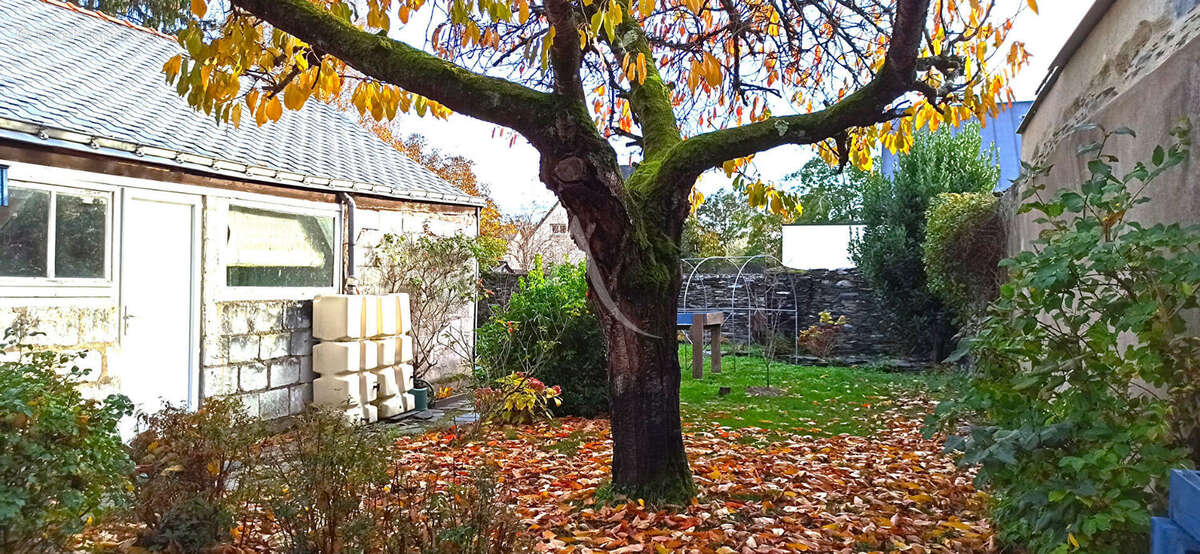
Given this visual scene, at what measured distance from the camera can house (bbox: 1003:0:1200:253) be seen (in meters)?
2.76

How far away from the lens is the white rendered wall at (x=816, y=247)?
57.7 feet

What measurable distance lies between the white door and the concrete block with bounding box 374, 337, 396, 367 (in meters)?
1.90

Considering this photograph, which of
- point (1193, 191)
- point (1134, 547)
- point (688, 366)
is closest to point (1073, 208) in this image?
point (1193, 191)

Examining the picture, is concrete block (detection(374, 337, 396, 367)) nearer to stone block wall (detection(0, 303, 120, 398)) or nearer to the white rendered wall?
stone block wall (detection(0, 303, 120, 398))

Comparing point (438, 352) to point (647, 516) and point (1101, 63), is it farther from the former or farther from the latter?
point (1101, 63)

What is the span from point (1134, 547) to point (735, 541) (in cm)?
165

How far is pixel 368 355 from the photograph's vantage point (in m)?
7.88

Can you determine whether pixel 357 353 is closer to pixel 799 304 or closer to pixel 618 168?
pixel 618 168

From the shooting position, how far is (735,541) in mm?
3660

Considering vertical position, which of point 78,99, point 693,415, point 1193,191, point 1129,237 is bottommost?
point 693,415

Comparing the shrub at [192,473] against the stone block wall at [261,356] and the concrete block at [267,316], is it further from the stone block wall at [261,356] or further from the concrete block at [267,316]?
the concrete block at [267,316]

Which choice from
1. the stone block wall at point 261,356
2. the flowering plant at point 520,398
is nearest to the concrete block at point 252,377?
the stone block wall at point 261,356

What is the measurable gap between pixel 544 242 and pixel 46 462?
23274 mm

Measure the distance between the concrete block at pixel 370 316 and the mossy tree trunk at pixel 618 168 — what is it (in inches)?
169
